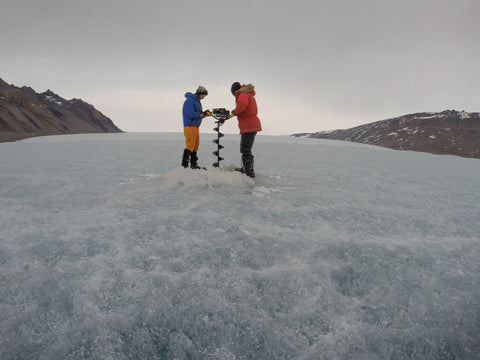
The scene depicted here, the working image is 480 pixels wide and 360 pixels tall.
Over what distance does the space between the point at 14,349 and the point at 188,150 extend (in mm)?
7224

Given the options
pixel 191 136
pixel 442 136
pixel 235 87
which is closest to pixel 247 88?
pixel 235 87

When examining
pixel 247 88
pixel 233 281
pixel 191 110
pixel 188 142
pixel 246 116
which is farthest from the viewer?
pixel 188 142

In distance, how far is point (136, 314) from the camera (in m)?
2.21

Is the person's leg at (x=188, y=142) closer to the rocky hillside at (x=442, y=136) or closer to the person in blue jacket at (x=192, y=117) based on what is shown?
the person in blue jacket at (x=192, y=117)

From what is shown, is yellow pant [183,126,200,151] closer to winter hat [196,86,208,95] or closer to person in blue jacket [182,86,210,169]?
person in blue jacket [182,86,210,169]

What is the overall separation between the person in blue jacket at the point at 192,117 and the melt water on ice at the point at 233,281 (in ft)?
11.4

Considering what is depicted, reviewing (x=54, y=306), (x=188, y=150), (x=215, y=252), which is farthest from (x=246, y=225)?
(x=188, y=150)

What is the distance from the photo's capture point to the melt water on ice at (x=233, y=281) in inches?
78.2

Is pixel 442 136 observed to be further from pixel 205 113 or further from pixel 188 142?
pixel 188 142

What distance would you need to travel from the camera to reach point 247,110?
27.1ft

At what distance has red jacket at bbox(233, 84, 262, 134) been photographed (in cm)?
798

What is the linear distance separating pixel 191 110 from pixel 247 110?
1.73 m

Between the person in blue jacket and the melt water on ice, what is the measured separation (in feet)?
11.4

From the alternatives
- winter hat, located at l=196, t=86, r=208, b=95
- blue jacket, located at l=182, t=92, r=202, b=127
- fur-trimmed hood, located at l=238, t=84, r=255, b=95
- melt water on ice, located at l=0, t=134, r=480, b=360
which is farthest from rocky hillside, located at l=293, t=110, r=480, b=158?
melt water on ice, located at l=0, t=134, r=480, b=360
